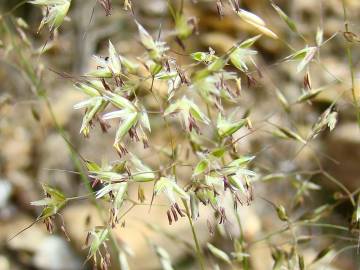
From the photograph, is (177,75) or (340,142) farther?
(340,142)

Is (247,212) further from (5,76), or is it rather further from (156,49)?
(156,49)

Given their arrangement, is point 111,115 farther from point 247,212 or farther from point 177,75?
point 247,212

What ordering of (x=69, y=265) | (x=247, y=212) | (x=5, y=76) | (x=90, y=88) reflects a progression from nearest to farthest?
(x=90, y=88) < (x=247, y=212) < (x=69, y=265) < (x=5, y=76)

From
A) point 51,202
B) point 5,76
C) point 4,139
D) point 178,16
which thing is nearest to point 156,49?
point 178,16

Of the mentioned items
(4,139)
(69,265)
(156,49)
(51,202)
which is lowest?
(69,265)

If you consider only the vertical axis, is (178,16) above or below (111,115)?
above

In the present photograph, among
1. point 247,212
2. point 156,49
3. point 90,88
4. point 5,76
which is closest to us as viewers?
point 156,49
